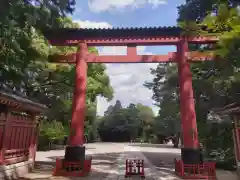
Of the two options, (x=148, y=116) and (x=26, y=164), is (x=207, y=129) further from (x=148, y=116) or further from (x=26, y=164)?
(x=148, y=116)

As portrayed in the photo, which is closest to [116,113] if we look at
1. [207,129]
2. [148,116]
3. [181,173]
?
[148,116]

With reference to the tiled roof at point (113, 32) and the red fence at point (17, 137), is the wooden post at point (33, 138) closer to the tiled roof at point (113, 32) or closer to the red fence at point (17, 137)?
the red fence at point (17, 137)

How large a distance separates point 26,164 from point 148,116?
4061 cm

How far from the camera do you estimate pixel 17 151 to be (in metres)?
9.48

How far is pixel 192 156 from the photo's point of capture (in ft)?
31.5

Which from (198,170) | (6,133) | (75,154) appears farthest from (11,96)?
(198,170)

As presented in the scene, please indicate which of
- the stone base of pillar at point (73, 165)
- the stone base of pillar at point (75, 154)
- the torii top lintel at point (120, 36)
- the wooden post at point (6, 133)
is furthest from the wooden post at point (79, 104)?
the wooden post at point (6, 133)

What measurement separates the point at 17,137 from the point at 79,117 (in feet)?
8.82

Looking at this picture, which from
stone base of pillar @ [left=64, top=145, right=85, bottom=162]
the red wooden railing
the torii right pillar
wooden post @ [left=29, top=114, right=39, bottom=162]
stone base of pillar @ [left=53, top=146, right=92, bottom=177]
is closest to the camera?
the red wooden railing

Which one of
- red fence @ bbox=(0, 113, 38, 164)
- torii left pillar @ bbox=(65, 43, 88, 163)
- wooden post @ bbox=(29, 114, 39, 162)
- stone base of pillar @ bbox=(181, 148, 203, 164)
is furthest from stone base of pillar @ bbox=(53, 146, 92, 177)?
stone base of pillar @ bbox=(181, 148, 203, 164)

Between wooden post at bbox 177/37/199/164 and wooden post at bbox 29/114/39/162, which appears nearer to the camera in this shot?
wooden post at bbox 177/37/199/164

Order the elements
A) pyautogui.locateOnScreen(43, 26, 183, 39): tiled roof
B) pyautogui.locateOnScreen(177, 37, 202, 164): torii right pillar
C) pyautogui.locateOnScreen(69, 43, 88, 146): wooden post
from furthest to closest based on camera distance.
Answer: pyautogui.locateOnScreen(43, 26, 183, 39): tiled roof, pyautogui.locateOnScreen(69, 43, 88, 146): wooden post, pyautogui.locateOnScreen(177, 37, 202, 164): torii right pillar

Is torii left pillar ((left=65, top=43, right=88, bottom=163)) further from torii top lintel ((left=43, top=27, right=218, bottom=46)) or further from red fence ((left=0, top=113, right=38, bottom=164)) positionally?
red fence ((left=0, top=113, right=38, bottom=164))

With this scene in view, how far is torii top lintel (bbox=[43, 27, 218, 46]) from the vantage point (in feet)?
36.5
